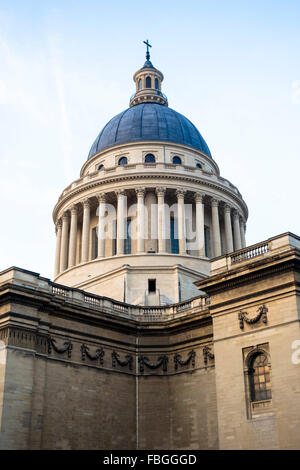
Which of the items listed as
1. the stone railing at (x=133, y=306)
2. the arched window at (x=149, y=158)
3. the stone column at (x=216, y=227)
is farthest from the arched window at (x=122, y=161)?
the stone railing at (x=133, y=306)

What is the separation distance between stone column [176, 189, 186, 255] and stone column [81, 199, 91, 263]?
298 inches

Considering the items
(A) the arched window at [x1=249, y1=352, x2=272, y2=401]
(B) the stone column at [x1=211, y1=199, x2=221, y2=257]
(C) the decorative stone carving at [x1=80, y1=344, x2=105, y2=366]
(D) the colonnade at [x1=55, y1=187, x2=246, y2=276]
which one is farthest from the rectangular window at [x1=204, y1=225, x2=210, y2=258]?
(A) the arched window at [x1=249, y1=352, x2=272, y2=401]

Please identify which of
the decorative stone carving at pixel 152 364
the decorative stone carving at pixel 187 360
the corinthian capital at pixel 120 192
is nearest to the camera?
the decorative stone carving at pixel 187 360

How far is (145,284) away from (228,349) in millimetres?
13500

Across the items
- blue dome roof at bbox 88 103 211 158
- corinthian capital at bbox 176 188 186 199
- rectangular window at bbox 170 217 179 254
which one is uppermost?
blue dome roof at bbox 88 103 211 158

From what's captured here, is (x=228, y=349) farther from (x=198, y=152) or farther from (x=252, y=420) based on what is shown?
(x=198, y=152)

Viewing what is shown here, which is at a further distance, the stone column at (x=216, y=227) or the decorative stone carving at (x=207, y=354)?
the stone column at (x=216, y=227)

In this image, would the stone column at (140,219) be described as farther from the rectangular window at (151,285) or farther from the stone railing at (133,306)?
the stone railing at (133,306)

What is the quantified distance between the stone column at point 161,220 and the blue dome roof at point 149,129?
6.50 meters

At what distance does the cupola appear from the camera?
196 ft

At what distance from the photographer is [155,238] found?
46969 mm

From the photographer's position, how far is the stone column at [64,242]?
50.3 metres

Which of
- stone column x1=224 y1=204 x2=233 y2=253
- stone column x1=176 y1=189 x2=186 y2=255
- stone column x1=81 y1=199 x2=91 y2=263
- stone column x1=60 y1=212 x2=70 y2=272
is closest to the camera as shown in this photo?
stone column x1=176 y1=189 x2=186 y2=255

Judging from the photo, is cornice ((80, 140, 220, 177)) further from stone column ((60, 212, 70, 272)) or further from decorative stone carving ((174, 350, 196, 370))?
decorative stone carving ((174, 350, 196, 370))
